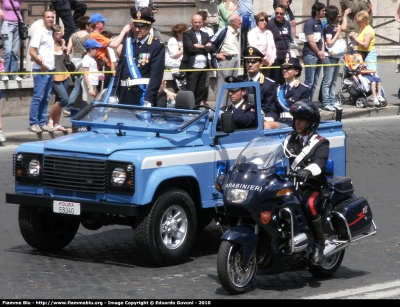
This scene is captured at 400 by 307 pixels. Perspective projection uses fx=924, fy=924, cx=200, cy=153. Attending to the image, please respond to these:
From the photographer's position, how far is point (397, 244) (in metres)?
9.46

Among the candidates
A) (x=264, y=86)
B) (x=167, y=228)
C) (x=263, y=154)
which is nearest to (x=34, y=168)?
(x=167, y=228)

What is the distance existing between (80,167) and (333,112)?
11201mm

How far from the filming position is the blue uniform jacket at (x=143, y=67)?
1078 centimetres

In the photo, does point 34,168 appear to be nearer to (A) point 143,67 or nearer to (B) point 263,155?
(B) point 263,155

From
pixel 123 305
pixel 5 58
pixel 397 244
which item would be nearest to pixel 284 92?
pixel 397 244

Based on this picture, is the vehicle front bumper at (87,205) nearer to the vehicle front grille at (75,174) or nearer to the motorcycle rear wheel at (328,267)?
the vehicle front grille at (75,174)

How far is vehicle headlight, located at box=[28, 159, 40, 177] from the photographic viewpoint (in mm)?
8656

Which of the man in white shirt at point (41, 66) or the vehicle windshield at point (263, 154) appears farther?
the man in white shirt at point (41, 66)

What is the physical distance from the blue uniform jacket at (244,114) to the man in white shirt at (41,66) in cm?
664

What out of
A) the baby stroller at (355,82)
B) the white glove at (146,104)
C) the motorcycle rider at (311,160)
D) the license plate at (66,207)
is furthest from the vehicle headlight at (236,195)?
the baby stroller at (355,82)

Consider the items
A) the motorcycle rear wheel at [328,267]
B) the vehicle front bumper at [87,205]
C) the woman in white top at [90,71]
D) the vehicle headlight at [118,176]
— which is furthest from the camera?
the woman in white top at [90,71]

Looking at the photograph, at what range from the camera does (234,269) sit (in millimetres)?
7328

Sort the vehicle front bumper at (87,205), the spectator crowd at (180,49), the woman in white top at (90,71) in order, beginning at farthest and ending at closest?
the woman in white top at (90,71)
the spectator crowd at (180,49)
the vehicle front bumper at (87,205)

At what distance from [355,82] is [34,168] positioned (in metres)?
12.2
